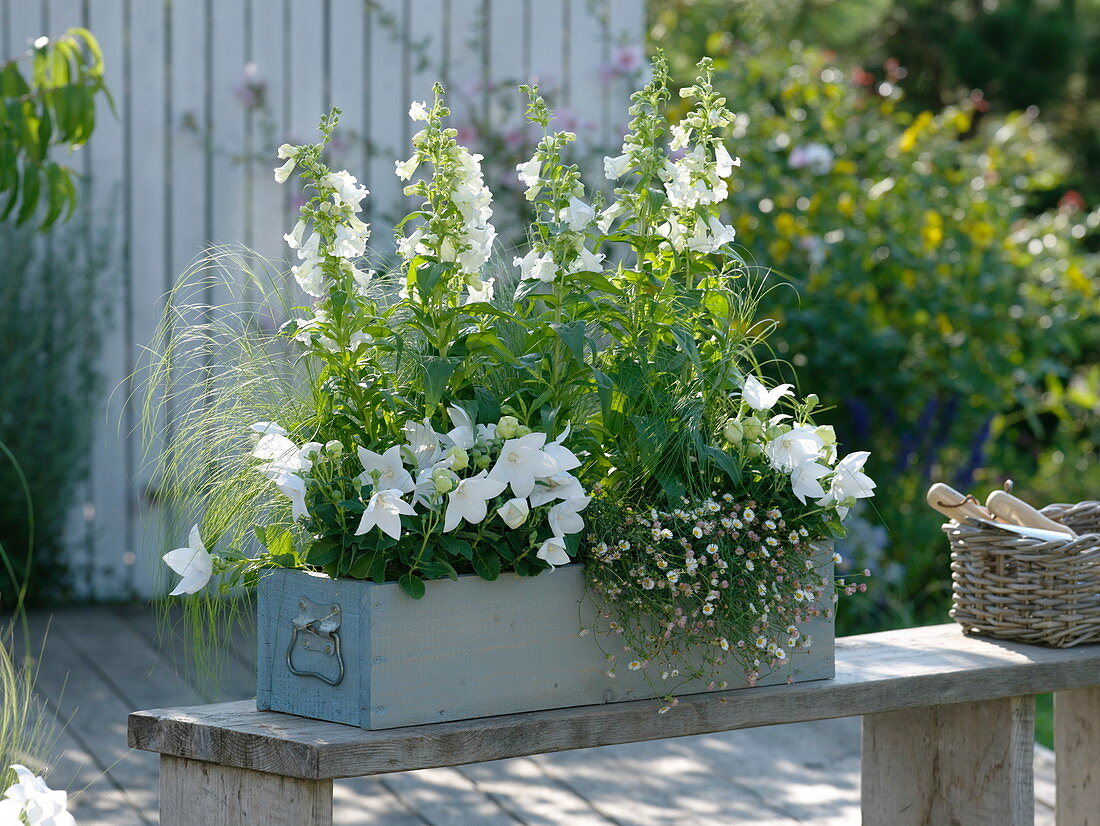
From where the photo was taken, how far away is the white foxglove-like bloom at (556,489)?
4.88 feet

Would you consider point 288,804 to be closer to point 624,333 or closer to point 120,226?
point 624,333

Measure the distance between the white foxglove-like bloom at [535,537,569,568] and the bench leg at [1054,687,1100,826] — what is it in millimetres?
1145

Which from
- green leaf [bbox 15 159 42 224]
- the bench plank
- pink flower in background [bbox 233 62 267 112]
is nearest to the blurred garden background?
pink flower in background [bbox 233 62 267 112]

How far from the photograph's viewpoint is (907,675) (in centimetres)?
181

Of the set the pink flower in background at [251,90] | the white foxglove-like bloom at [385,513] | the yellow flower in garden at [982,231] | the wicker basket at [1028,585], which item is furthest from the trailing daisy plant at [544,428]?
the yellow flower in garden at [982,231]

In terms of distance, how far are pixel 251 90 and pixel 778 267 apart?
5.71ft

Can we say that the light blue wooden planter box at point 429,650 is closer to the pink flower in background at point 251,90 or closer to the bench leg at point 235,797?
the bench leg at point 235,797

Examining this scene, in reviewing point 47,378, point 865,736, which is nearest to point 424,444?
point 865,736

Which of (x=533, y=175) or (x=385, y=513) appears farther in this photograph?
(x=533, y=175)

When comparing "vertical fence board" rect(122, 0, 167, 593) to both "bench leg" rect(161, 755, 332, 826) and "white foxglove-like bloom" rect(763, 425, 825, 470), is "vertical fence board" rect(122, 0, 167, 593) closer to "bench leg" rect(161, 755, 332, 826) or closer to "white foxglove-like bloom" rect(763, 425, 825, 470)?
"bench leg" rect(161, 755, 332, 826)

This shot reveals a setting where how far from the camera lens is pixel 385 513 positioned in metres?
1.40

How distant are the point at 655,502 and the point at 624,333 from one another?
0.68 feet

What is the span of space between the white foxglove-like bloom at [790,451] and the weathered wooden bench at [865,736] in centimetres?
28

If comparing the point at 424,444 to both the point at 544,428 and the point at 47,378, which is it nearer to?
the point at 544,428
